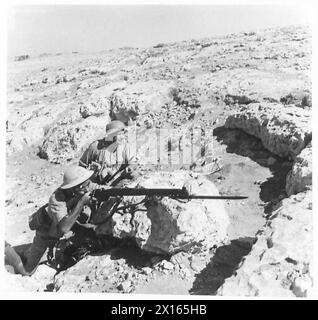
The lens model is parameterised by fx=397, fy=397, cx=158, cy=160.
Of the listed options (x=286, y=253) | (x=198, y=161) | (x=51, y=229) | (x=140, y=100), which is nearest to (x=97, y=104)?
(x=140, y=100)

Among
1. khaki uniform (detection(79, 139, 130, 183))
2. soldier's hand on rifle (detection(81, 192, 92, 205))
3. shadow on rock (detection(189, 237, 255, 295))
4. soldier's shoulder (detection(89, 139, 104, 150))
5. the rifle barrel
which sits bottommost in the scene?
shadow on rock (detection(189, 237, 255, 295))

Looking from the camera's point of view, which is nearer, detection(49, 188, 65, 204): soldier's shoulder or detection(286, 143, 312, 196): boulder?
detection(286, 143, 312, 196): boulder

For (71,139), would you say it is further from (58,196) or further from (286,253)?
(286,253)

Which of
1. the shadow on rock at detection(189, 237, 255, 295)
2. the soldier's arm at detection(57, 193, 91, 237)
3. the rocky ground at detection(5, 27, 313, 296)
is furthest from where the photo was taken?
the soldier's arm at detection(57, 193, 91, 237)

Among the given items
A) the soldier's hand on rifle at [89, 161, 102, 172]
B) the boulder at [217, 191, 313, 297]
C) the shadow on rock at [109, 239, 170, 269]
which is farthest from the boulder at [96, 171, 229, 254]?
the soldier's hand on rifle at [89, 161, 102, 172]

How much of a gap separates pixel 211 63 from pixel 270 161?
4.79 metres

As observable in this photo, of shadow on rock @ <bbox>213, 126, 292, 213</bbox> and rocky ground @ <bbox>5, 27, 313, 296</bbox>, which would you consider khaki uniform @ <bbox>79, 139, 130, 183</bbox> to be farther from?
shadow on rock @ <bbox>213, 126, 292, 213</bbox>

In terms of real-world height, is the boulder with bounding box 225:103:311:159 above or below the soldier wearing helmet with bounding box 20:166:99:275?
above

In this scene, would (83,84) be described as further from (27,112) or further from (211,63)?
(211,63)

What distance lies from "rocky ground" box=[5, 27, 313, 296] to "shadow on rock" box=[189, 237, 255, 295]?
1 centimetres

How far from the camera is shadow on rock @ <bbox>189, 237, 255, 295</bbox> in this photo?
4633 millimetres

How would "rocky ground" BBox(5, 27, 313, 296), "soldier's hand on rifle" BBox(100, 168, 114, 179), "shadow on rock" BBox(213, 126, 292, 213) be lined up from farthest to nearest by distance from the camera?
"soldier's hand on rifle" BBox(100, 168, 114, 179), "shadow on rock" BBox(213, 126, 292, 213), "rocky ground" BBox(5, 27, 313, 296)
